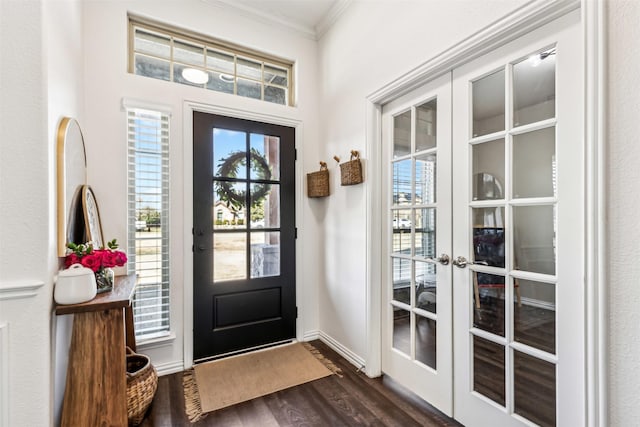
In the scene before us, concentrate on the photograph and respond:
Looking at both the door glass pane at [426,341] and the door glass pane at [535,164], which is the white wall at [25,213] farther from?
the door glass pane at [535,164]

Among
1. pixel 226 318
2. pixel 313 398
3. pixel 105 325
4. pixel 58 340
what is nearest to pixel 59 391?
pixel 58 340

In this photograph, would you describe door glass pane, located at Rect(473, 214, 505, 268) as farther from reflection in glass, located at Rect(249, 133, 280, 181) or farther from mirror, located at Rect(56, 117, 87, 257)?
mirror, located at Rect(56, 117, 87, 257)

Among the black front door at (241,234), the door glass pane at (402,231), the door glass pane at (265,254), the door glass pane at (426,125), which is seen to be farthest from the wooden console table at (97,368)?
the door glass pane at (426,125)

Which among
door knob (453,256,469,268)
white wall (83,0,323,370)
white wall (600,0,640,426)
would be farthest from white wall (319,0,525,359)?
door knob (453,256,469,268)

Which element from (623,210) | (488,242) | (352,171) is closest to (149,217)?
(352,171)

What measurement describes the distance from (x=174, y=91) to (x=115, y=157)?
0.66 m

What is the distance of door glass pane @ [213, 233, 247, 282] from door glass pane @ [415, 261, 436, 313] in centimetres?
143

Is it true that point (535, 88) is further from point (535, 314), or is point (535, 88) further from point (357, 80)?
point (357, 80)

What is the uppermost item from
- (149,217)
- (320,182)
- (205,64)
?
(205,64)

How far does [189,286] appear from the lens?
2.34 m

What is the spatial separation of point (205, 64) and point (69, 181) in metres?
1.47

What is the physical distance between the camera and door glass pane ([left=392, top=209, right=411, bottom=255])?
2.01 meters

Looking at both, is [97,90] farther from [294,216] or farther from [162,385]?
[162,385]

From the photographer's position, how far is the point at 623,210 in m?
1.02
